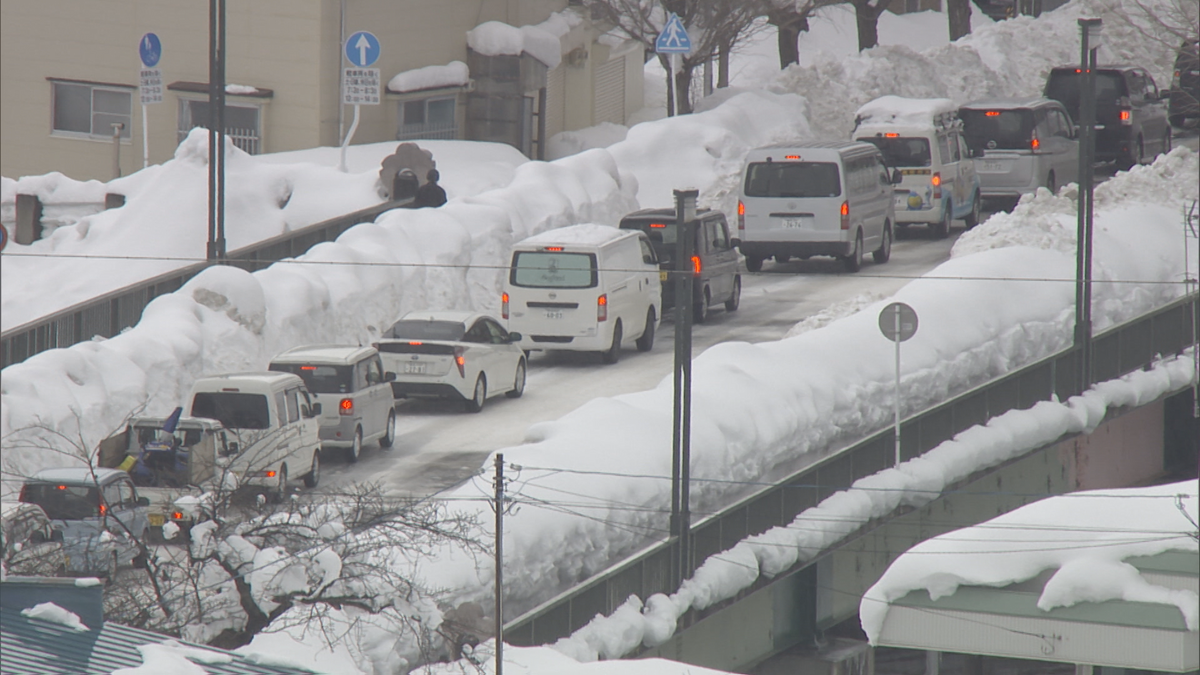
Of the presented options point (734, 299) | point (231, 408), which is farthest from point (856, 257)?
point (231, 408)

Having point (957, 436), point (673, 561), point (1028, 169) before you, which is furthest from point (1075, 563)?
point (1028, 169)

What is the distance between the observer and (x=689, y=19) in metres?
42.4

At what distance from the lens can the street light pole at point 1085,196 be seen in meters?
26.7

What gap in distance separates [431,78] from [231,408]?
67.1ft

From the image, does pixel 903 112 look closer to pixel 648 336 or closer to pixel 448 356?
pixel 648 336

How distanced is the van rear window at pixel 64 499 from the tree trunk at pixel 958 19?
43089 millimetres

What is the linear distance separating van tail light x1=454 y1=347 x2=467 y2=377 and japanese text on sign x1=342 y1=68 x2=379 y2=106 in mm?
9372

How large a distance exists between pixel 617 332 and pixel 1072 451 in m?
7.48

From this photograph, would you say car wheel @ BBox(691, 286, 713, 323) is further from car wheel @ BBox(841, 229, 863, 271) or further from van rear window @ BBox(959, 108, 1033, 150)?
van rear window @ BBox(959, 108, 1033, 150)

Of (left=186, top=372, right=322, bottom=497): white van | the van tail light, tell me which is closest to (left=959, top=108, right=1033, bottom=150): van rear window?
the van tail light

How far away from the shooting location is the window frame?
134 feet

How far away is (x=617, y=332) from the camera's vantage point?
27.1 m

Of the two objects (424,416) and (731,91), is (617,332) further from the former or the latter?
(731,91)

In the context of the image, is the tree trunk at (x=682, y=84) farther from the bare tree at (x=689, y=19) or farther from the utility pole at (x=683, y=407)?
the utility pole at (x=683, y=407)
